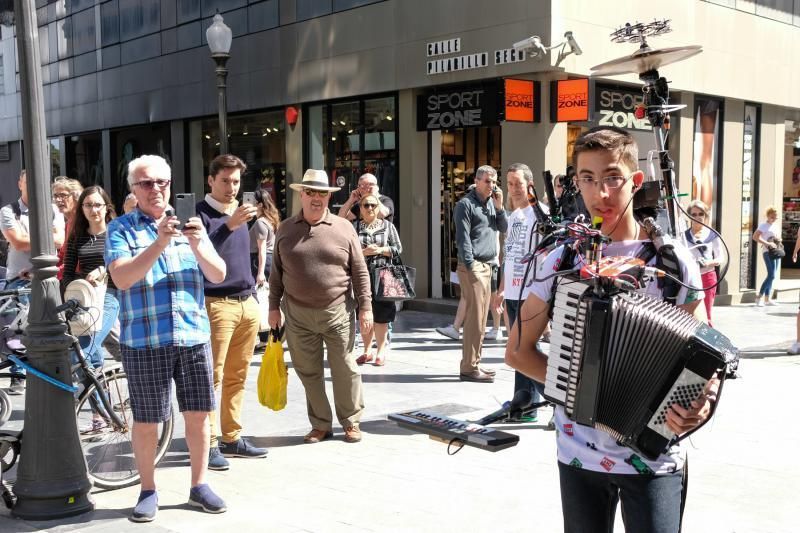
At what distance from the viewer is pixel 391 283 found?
920cm

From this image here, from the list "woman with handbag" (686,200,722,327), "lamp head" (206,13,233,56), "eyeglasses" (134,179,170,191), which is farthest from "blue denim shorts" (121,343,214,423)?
"lamp head" (206,13,233,56)

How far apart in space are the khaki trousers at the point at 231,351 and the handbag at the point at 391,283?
3007mm

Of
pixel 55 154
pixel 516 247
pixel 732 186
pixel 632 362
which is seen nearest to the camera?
pixel 632 362

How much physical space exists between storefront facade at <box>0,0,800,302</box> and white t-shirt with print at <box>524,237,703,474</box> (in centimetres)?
991

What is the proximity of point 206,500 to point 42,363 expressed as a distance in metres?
1.27

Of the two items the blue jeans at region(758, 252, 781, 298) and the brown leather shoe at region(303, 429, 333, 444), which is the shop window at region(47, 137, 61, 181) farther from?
the brown leather shoe at region(303, 429, 333, 444)

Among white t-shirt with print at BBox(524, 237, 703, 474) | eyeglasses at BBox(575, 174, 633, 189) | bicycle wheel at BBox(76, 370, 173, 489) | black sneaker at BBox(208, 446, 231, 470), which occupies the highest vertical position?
eyeglasses at BBox(575, 174, 633, 189)

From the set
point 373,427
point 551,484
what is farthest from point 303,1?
point 551,484

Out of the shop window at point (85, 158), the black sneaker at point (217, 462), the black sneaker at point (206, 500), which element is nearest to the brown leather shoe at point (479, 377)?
the black sneaker at point (217, 462)

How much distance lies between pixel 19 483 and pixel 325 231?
276 centimetres

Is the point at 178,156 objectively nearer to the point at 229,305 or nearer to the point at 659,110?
the point at 229,305

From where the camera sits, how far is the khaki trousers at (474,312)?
8516mm

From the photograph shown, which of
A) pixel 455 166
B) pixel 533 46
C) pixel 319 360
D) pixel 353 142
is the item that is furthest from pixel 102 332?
pixel 353 142

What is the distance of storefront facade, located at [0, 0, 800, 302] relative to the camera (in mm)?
13219
